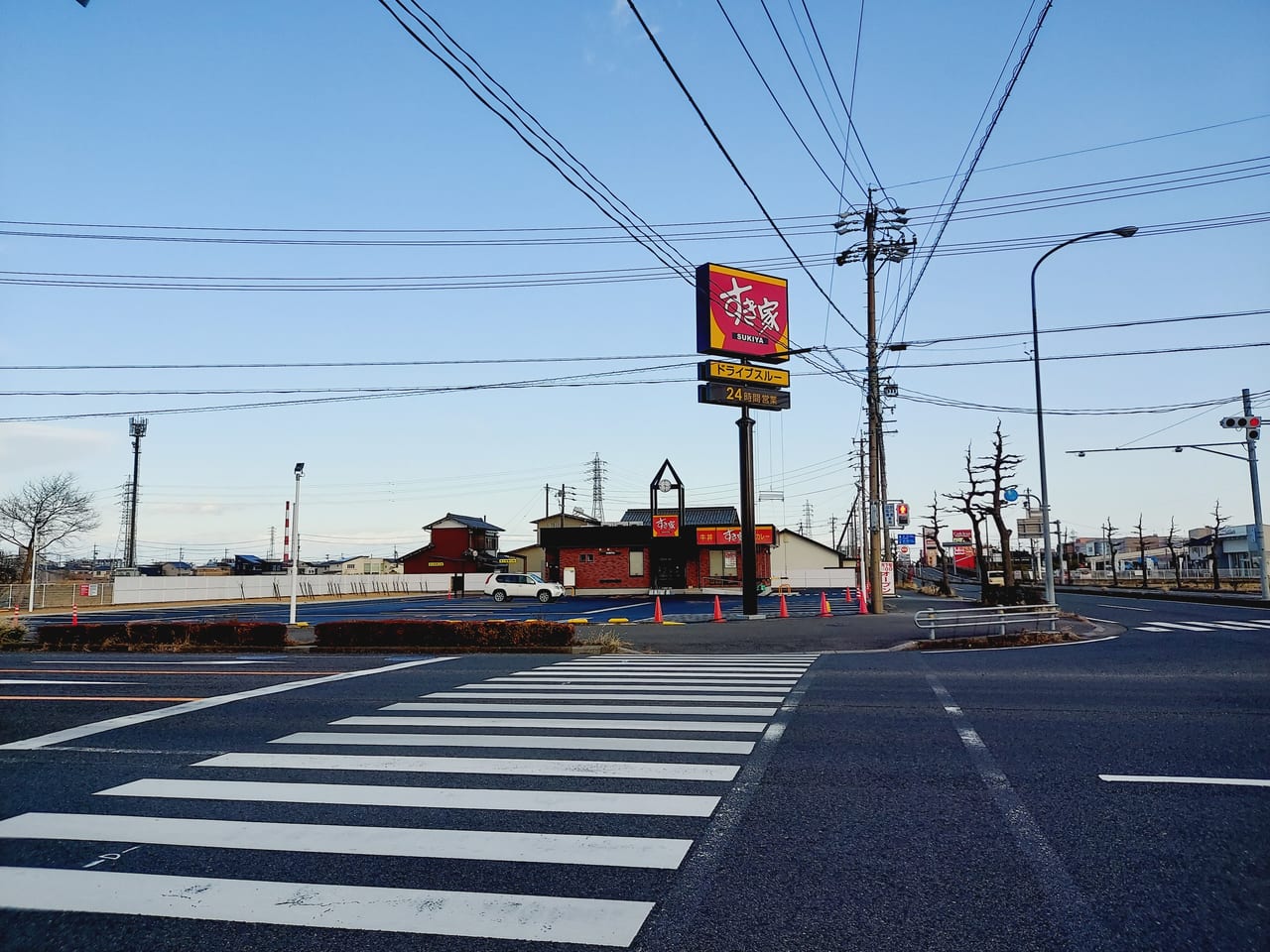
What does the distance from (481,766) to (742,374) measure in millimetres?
21672

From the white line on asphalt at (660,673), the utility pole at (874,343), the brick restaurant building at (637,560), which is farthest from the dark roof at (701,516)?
the white line on asphalt at (660,673)

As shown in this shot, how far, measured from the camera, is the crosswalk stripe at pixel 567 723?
8.16m

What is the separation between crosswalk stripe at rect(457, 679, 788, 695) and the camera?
10891 mm

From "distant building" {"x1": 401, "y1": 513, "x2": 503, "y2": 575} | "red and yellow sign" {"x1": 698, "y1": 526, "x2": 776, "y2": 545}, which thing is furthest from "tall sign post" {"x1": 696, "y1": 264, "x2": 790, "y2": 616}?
"distant building" {"x1": 401, "y1": 513, "x2": 503, "y2": 575}

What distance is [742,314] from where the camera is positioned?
A: 27438mm

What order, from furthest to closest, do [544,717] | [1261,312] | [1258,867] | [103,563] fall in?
[103,563], [1261,312], [544,717], [1258,867]

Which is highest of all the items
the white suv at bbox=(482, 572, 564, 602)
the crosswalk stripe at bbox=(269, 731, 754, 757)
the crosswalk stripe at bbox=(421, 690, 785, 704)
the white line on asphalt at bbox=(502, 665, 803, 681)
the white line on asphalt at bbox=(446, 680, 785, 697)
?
the white suv at bbox=(482, 572, 564, 602)

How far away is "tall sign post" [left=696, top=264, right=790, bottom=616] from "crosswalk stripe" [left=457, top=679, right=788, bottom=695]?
1480 centimetres

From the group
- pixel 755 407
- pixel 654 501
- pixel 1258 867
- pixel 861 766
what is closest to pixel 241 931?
pixel 861 766

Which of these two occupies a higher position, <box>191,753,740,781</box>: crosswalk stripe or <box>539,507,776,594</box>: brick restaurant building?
<box>539,507,776,594</box>: brick restaurant building

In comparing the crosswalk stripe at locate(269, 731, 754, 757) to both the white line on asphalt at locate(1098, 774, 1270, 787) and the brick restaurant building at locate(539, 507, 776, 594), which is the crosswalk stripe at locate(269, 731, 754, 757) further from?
the brick restaurant building at locate(539, 507, 776, 594)

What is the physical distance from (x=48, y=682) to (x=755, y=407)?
2090 centimetres

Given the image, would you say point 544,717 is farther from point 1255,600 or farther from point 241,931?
point 1255,600

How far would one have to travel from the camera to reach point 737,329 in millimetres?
27141
